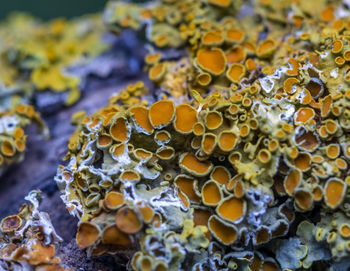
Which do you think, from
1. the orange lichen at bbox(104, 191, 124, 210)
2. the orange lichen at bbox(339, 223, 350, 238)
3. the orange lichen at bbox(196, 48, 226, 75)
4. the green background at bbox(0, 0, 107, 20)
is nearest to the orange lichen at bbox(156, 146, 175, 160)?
the orange lichen at bbox(104, 191, 124, 210)

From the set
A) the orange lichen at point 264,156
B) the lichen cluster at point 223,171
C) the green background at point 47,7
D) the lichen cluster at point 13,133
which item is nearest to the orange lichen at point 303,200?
the lichen cluster at point 223,171

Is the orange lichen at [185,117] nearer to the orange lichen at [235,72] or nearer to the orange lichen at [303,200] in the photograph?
the orange lichen at [235,72]

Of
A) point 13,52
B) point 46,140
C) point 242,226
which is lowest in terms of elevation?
point 46,140

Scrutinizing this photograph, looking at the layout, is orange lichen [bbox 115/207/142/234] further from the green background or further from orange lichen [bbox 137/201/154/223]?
the green background

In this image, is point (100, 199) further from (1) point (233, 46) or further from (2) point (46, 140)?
(1) point (233, 46)

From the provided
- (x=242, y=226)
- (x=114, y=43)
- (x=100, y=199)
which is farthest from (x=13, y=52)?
(x=242, y=226)

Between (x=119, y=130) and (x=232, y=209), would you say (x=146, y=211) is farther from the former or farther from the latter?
(x=119, y=130)
